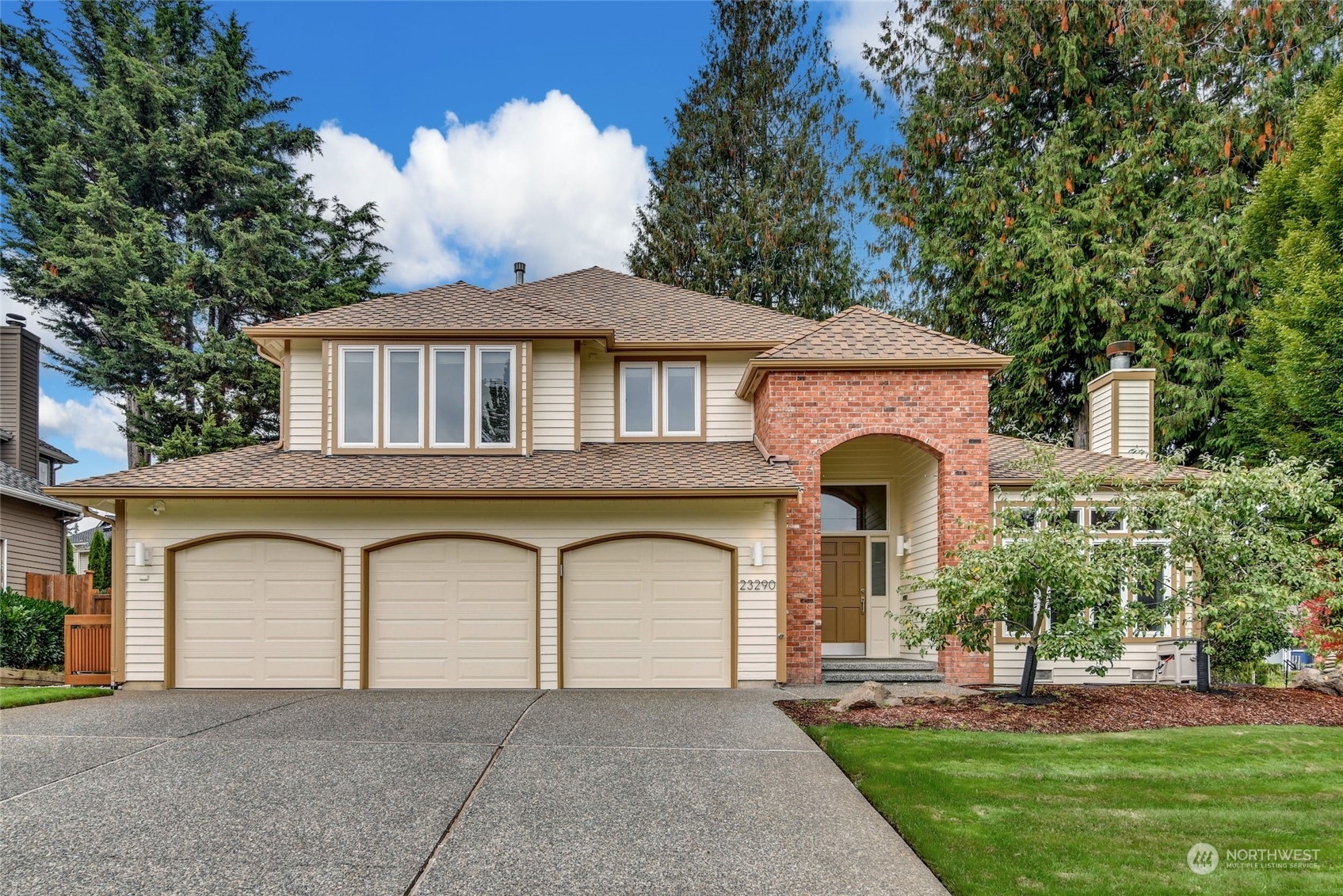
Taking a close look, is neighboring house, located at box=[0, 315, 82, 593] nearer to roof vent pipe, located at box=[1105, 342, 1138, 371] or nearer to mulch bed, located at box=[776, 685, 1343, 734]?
mulch bed, located at box=[776, 685, 1343, 734]

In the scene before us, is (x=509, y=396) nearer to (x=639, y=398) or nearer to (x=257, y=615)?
(x=639, y=398)

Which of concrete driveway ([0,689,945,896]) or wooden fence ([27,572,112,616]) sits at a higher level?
wooden fence ([27,572,112,616])

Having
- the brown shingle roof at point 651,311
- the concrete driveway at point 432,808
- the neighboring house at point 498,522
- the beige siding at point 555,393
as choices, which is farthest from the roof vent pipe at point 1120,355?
the concrete driveway at point 432,808

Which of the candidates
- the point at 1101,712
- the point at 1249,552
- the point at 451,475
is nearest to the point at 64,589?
the point at 451,475

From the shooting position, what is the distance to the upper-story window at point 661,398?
15.2 m

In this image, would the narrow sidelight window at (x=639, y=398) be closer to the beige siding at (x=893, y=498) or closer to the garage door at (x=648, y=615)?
the garage door at (x=648, y=615)

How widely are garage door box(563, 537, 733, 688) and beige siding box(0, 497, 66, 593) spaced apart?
12.6 m

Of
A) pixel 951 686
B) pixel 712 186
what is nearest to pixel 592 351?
pixel 951 686

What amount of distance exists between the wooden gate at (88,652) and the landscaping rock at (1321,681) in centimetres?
1671

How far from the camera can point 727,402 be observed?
15195 mm

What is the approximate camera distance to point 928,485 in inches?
546

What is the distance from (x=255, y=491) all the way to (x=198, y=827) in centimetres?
702

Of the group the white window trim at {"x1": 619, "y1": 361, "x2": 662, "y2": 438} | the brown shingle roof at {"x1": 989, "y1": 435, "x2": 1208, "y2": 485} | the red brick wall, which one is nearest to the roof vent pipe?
the brown shingle roof at {"x1": 989, "y1": 435, "x2": 1208, "y2": 485}

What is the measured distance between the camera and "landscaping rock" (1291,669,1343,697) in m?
11.9
